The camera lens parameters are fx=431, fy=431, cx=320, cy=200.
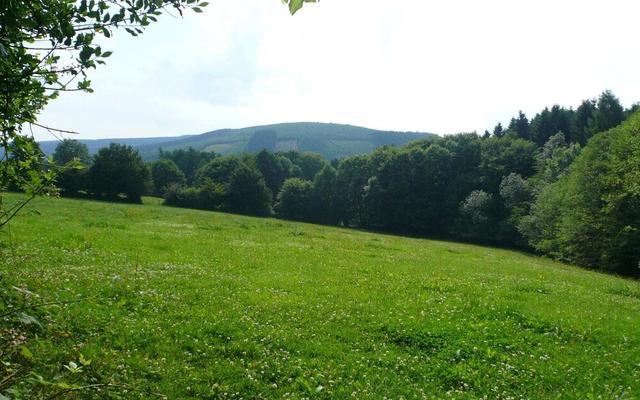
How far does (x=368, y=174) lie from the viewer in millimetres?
106312

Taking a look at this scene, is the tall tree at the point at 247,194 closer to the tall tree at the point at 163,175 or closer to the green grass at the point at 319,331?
the tall tree at the point at 163,175

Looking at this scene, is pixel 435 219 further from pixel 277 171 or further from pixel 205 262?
pixel 205 262

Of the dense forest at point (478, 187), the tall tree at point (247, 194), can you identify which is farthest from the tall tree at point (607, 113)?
the tall tree at point (247, 194)

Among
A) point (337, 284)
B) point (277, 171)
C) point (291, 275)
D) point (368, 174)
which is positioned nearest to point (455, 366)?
point (337, 284)

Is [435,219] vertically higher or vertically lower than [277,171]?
lower

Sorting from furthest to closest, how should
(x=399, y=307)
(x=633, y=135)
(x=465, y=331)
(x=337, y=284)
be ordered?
(x=633, y=135) → (x=337, y=284) → (x=399, y=307) → (x=465, y=331)

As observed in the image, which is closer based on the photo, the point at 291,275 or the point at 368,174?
the point at 291,275

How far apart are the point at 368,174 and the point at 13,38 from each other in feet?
341

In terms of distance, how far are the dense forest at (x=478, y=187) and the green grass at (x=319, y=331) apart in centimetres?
3705

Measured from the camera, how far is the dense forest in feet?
170

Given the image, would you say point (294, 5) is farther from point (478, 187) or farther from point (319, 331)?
point (478, 187)

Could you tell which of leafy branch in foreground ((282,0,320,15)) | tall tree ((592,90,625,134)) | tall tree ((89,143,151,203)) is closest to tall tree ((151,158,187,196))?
tall tree ((89,143,151,203))

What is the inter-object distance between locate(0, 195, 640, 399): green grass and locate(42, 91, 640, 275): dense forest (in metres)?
37.1

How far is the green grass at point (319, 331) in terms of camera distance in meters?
9.48
